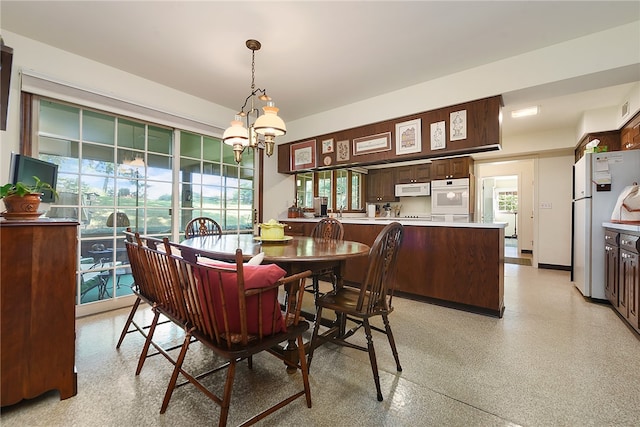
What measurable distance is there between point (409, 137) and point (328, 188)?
1915 mm

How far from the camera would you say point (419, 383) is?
1619mm

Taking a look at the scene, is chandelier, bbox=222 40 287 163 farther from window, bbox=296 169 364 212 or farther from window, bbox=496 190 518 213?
window, bbox=496 190 518 213

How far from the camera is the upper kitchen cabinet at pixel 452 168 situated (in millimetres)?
4824

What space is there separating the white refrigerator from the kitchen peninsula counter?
1318 mm

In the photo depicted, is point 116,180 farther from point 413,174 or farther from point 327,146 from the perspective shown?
point 413,174

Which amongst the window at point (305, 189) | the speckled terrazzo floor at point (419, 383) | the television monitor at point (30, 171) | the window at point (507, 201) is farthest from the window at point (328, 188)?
the window at point (507, 201)

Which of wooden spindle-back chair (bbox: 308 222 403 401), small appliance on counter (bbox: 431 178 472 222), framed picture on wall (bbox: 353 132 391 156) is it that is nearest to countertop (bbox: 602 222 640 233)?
small appliance on counter (bbox: 431 178 472 222)

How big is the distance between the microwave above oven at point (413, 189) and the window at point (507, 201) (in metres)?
5.46

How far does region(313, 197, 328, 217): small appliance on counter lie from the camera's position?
4.84 metres

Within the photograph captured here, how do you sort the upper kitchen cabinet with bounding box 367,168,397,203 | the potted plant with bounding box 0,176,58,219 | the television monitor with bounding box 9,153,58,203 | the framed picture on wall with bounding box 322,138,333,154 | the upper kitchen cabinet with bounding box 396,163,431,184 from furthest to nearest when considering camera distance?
1. the upper kitchen cabinet with bounding box 367,168,397,203
2. the upper kitchen cabinet with bounding box 396,163,431,184
3. the framed picture on wall with bounding box 322,138,333,154
4. the television monitor with bounding box 9,153,58,203
5. the potted plant with bounding box 0,176,58,219

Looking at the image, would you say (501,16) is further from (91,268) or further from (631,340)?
(91,268)

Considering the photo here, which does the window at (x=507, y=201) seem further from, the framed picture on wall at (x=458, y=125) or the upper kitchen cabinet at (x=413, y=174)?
the framed picture on wall at (x=458, y=125)

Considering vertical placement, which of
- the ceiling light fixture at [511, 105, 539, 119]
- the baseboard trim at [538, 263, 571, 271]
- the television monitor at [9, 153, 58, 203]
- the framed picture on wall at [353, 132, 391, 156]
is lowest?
the baseboard trim at [538, 263, 571, 271]

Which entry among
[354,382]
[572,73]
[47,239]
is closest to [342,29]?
[572,73]
